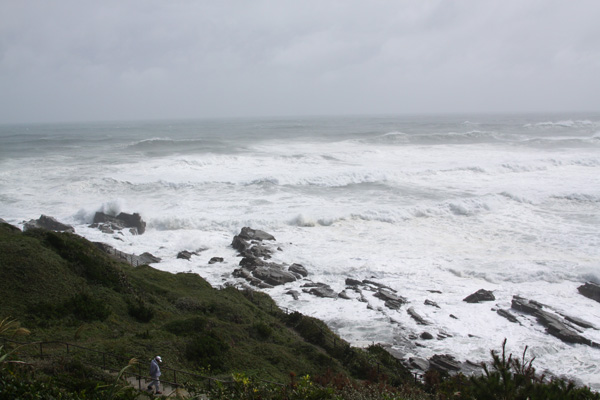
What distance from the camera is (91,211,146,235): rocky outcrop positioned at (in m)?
25.0

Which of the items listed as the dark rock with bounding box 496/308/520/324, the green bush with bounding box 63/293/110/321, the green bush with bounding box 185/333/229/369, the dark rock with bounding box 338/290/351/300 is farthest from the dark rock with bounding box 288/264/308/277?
the green bush with bounding box 63/293/110/321

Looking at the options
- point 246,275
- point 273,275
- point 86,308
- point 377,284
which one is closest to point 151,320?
point 86,308

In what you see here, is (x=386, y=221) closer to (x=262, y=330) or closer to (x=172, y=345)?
(x=262, y=330)

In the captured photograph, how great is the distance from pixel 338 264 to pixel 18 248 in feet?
43.3

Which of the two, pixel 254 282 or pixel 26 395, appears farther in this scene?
pixel 254 282

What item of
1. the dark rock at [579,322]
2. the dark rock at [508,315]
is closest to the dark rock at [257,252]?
the dark rock at [508,315]

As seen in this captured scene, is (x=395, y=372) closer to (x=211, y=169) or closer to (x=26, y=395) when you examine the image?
(x=26, y=395)

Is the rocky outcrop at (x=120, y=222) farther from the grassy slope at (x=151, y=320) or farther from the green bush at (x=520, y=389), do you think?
the green bush at (x=520, y=389)

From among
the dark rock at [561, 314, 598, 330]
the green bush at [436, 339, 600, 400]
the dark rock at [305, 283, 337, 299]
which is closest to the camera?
the green bush at [436, 339, 600, 400]

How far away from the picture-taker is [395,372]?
37.2 ft

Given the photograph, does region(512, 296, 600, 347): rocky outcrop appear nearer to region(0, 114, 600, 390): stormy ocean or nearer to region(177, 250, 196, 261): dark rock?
region(0, 114, 600, 390): stormy ocean

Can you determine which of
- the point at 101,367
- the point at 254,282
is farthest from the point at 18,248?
the point at 254,282

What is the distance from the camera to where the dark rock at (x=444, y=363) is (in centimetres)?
1202

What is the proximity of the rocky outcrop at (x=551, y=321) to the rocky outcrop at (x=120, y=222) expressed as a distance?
68.2 ft
